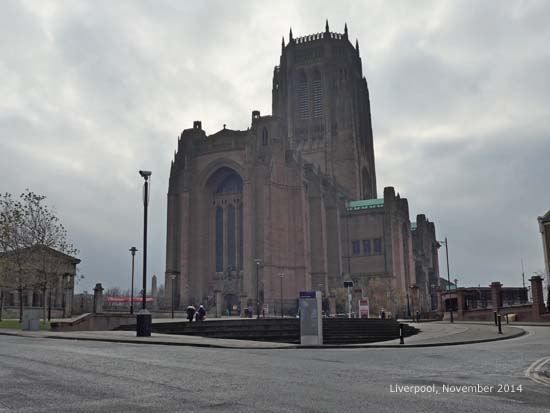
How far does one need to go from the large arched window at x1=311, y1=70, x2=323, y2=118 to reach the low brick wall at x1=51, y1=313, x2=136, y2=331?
2826 inches

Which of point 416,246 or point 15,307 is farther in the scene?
point 416,246

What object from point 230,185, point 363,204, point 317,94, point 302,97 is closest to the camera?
point 230,185

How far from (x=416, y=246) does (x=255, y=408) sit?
98.0 metres

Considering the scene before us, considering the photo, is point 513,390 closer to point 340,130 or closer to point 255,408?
point 255,408

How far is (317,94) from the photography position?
100500mm

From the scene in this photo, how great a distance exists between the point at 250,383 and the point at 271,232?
59813 millimetres

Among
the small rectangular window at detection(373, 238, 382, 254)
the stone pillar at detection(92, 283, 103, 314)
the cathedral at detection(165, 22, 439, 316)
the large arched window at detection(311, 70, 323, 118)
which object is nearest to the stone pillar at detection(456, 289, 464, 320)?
the cathedral at detection(165, 22, 439, 316)

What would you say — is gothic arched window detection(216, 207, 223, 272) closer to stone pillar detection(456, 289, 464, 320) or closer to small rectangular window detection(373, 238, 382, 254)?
small rectangular window detection(373, 238, 382, 254)

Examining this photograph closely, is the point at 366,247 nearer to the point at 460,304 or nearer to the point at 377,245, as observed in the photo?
the point at 377,245

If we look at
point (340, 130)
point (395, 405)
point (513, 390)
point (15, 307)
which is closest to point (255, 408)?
point (395, 405)

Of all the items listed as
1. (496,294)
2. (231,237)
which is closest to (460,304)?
(496,294)

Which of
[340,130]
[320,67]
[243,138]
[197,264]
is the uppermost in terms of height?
[320,67]

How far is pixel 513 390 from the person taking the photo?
30.1 feet

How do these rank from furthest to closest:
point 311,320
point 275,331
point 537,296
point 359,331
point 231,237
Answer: point 231,237
point 537,296
point 359,331
point 275,331
point 311,320
